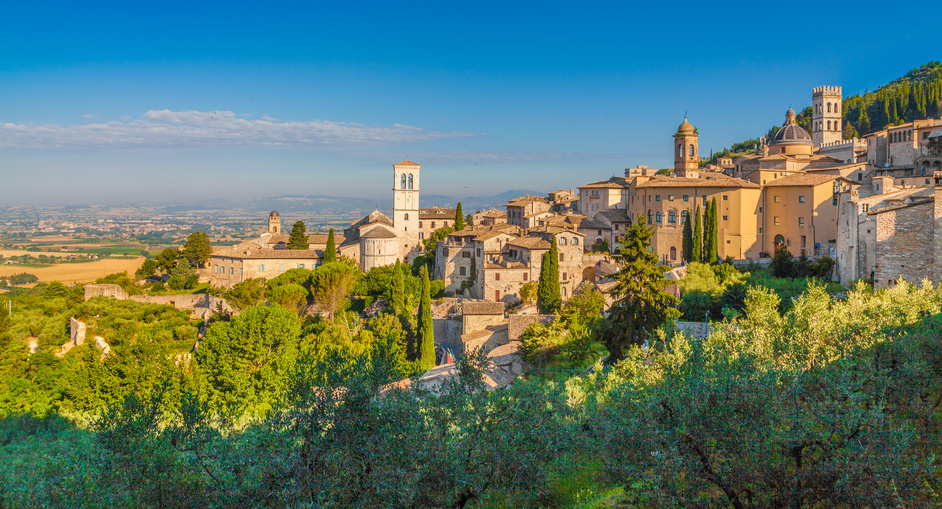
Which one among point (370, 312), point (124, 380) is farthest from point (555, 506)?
point (370, 312)

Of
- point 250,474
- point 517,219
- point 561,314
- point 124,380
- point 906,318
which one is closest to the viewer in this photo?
point 250,474

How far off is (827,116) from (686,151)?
126 ft

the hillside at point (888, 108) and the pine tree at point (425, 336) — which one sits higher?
the hillside at point (888, 108)

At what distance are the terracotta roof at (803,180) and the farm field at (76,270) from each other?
2658 inches

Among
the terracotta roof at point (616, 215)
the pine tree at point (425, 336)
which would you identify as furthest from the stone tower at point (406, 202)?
the pine tree at point (425, 336)

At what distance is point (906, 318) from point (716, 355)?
6037 millimetres

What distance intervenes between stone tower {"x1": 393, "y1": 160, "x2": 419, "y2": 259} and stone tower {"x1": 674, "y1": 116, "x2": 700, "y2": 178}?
2607 centimetres

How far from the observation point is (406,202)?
206ft

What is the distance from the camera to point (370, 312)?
44.4 meters

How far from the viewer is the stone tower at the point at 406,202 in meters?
62.2

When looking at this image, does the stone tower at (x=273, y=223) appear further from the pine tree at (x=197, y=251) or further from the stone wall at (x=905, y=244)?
the stone wall at (x=905, y=244)

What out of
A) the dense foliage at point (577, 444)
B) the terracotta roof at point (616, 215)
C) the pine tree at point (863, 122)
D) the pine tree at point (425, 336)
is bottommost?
the pine tree at point (425, 336)

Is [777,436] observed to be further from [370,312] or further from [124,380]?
[370,312]

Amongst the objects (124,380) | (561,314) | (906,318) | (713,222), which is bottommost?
(124,380)
